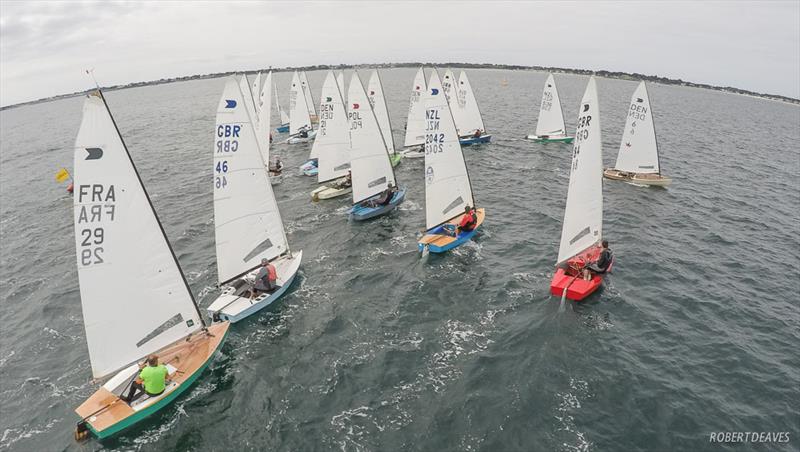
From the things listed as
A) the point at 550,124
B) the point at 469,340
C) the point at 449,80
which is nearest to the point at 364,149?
the point at 469,340

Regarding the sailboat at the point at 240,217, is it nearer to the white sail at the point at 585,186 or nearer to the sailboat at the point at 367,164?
the sailboat at the point at 367,164

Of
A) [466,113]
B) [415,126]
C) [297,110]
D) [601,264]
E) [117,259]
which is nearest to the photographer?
[117,259]

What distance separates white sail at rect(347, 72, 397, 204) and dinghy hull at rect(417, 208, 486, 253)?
22.3 ft

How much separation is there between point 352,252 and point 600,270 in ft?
47.0

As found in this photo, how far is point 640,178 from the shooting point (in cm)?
3669

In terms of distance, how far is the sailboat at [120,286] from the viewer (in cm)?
1187

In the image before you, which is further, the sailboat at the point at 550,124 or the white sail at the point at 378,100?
the sailboat at the point at 550,124

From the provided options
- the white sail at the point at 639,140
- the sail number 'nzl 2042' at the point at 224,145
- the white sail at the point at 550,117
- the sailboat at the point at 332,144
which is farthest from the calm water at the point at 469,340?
the white sail at the point at 550,117

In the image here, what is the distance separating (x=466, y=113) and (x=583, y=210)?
3263 cm

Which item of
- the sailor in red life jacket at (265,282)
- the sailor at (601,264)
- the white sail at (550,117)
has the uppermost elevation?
the white sail at (550,117)

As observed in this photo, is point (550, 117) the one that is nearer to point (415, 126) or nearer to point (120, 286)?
point (415, 126)

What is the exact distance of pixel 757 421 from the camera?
13438 millimetres

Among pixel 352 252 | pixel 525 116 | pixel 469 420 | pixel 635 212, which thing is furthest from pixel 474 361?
pixel 525 116

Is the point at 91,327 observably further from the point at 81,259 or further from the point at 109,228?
the point at 109,228
